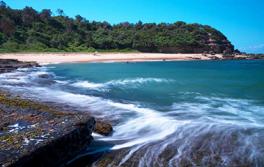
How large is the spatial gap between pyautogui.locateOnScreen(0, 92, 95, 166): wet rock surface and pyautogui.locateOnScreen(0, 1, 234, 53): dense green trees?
53737 mm

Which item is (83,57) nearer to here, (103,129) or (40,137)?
(103,129)

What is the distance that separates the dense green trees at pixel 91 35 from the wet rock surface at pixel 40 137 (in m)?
53.7

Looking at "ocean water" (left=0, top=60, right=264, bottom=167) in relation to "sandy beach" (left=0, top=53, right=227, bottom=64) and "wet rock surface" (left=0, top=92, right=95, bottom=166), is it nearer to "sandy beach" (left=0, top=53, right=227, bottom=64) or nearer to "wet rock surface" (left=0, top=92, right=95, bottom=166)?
"wet rock surface" (left=0, top=92, right=95, bottom=166)

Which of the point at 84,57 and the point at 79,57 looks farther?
the point at 84,57

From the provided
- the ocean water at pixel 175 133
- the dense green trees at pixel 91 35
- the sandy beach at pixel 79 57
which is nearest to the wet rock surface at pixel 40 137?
the ocean water at pixel 175 133

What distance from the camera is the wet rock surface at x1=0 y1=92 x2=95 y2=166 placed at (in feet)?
22.6

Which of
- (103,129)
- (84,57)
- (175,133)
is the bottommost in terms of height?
(84,57)

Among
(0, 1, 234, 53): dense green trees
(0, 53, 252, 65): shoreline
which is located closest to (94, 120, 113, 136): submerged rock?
(0, 53, 252, 65): shoreline

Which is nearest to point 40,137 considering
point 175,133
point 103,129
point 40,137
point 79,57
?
point 40,137

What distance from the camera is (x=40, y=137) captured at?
300 inches

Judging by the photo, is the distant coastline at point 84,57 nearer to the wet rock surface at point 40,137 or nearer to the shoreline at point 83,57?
the shoreline at point 83,57

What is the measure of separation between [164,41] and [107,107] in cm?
6935

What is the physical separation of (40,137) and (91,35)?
251 ft

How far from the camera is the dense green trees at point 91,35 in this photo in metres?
68.2
